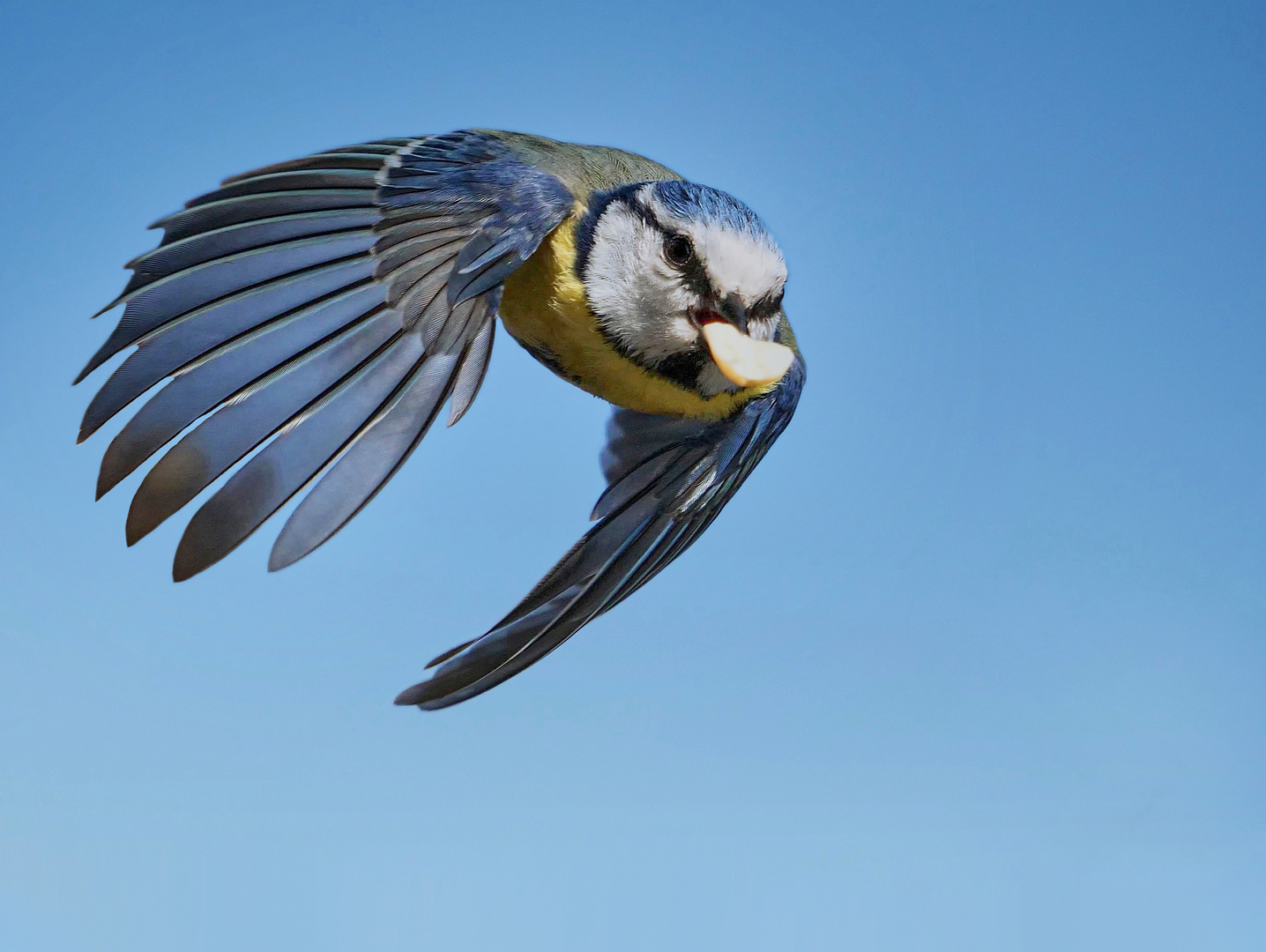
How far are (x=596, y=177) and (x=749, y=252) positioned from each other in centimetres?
22

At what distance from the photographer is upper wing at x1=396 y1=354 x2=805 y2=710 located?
1.21 meters

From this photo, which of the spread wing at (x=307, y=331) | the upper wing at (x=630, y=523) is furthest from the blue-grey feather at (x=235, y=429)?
the upper wing at (x=630, y=523)

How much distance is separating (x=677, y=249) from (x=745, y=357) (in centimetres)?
16

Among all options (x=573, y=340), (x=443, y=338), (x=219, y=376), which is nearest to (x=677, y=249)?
(x=573, y=340)

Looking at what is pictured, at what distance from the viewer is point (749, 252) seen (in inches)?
45.5

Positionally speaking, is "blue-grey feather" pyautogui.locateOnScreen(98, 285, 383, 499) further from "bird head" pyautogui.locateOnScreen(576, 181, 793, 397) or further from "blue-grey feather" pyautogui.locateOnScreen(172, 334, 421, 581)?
"bird head" pyautogui.locateOnScreen(576, 181, 793, 397)

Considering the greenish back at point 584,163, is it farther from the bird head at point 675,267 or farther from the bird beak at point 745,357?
the bird beak at point 745,357

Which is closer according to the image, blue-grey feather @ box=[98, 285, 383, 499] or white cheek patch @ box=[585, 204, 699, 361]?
blue-grey feather @ box=[98, 285, 383, 499]

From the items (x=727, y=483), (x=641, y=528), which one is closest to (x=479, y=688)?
(x=641, y=528)

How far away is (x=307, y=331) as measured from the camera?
36.1 inches

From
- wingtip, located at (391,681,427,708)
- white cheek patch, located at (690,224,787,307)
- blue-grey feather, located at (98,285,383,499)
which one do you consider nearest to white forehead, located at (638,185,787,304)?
white cheek patch, located at (690,224,787,307)

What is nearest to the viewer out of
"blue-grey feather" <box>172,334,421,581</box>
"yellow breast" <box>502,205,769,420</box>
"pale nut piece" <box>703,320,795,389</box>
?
"blue-grey feather" <box>172,334,421,581</box>

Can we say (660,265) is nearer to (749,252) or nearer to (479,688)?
(749,252)

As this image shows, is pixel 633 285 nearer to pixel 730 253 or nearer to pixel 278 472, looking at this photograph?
pixel 730 253
